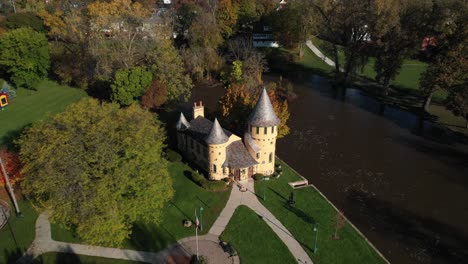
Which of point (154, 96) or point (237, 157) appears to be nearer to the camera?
point (237, 157)

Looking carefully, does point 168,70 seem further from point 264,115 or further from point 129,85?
point 264,115

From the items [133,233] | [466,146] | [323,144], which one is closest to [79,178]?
[133,233]

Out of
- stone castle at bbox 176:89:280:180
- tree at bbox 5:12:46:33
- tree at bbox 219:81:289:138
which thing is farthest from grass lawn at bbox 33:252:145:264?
tree at bbox 5:12:46:33

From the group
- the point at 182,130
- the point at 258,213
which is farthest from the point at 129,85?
the point at 258,213

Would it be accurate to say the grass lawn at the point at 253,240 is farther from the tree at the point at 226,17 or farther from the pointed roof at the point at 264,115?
the tree at the point at 226,17

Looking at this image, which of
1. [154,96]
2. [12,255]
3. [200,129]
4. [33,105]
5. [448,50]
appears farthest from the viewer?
[33,105]

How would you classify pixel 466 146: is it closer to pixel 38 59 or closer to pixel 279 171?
pixel 279 171

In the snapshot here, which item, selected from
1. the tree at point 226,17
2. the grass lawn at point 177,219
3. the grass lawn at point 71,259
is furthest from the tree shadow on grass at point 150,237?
the tree at point 226,17
